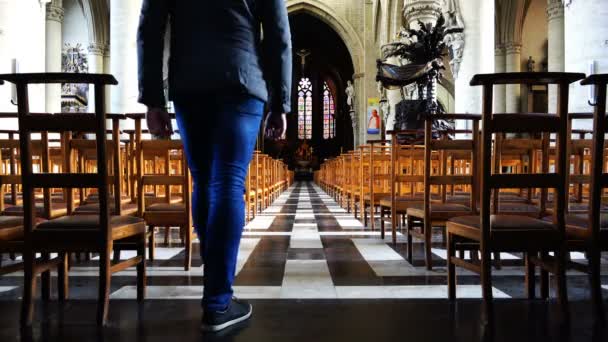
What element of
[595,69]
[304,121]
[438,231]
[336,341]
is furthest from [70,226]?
[304,121]

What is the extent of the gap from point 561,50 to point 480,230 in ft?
39.7

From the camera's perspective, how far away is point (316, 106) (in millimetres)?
37750

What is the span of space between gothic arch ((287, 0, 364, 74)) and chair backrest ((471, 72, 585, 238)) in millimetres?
20727

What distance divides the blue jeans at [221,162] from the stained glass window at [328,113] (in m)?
35.6

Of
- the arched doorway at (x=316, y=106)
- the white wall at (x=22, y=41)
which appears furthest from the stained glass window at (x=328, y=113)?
the white wall at (x=22, y=41)

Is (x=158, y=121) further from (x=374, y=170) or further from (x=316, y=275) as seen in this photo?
(x=374, y=170)

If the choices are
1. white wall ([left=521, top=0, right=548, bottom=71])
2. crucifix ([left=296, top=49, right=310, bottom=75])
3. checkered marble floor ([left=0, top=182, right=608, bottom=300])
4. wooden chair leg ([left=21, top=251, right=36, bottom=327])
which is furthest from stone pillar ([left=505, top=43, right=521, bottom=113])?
crucifix ([left=296, top=49, right=310, bottom=75])

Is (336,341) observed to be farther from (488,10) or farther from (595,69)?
(488,10)

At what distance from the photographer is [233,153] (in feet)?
5.91

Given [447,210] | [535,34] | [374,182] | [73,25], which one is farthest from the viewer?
[73,25]

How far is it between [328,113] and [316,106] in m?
1.02

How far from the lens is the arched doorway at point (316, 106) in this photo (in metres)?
33.9

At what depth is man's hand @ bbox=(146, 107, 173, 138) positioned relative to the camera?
1.90m

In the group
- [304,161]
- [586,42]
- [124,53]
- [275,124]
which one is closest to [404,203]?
[275,124]
